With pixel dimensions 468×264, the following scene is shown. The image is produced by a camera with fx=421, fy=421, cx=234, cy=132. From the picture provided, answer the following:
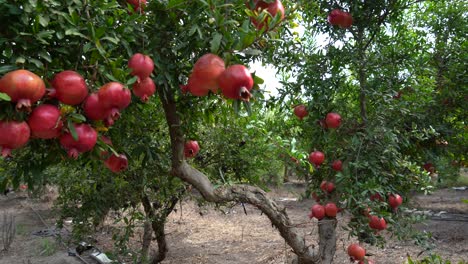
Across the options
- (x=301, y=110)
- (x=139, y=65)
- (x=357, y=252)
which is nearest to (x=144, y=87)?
(x=139, y=65)

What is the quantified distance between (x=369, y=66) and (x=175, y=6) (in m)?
2.02

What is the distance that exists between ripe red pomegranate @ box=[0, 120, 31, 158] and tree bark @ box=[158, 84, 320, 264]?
663 mm

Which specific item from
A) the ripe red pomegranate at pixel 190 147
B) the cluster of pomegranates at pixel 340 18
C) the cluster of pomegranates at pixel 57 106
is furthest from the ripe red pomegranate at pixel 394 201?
the cluster of pomegranates at pixel 57 106

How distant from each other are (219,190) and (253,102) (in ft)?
3.23

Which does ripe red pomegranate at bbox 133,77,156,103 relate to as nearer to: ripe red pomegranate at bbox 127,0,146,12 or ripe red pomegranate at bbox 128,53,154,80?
ripe red pomegranate at bbox 128,53,154,80

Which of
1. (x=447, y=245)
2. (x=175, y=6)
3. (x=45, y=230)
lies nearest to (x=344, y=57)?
(x=175, y=6)

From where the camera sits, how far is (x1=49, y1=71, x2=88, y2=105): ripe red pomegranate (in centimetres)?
110

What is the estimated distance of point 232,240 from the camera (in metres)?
7.31

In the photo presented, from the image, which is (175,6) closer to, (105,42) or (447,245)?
(105,42)

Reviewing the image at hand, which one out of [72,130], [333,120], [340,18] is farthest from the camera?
[340,18]

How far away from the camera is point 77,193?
4414 millimetres

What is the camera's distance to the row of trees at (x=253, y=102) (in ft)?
4.21

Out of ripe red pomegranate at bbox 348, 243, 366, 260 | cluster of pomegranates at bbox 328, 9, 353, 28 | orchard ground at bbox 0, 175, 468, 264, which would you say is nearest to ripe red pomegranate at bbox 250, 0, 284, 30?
cluster of pomegranates at bbox 328, 9, 353, 28

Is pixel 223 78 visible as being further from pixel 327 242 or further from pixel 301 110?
pixel 327 242
